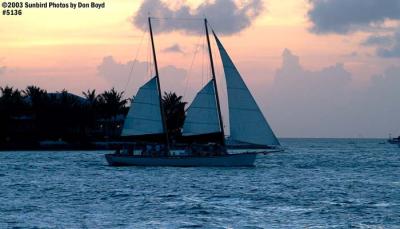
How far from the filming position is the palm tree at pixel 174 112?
13900 cm

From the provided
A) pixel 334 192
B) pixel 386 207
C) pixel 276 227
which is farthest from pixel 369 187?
pixel 276 227

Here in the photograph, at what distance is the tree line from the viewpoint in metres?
130

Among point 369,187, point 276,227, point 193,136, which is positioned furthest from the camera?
point 193,136

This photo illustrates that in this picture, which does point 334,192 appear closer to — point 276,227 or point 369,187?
point 369,187

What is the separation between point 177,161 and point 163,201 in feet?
76.2

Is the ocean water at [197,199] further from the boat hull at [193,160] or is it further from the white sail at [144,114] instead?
the white sail at [144,114]

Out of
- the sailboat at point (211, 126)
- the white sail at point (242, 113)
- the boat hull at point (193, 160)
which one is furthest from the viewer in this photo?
the boat hull at point (193, 160)

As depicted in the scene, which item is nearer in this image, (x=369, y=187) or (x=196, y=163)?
(x=369, y=187)

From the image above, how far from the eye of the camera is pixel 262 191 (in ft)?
155

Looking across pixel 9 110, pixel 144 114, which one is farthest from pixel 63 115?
pixel 144 114

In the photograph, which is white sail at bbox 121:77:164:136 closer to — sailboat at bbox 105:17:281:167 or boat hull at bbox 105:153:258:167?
sailboat at bbox 105:17:281:167

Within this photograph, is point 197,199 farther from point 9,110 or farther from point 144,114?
point 9,110

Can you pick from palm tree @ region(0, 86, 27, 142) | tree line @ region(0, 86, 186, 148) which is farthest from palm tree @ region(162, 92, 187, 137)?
palm tree @ region(0, 86, 27, 142)

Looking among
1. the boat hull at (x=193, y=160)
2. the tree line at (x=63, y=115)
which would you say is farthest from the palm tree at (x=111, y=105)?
the boat hull at (x=193, y=160)
